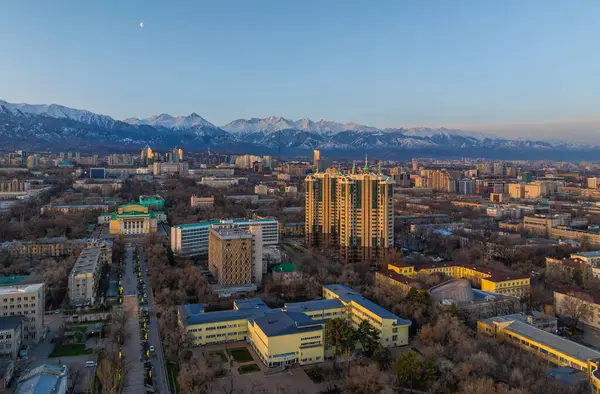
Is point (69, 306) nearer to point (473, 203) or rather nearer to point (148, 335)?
point (148, 335)

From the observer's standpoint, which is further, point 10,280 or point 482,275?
point 482,275

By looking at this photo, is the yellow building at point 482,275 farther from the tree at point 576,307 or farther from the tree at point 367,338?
the tree at point 367,338

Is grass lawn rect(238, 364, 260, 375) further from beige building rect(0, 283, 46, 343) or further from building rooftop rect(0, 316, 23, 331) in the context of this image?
beige building rect(0, 283, 46, 343)

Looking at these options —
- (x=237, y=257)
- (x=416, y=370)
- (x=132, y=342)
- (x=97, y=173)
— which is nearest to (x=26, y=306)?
(x=132, y=342)

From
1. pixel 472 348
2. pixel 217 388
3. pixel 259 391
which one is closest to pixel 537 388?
pixel 472 348

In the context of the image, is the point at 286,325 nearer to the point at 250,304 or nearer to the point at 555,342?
the point at 250,304

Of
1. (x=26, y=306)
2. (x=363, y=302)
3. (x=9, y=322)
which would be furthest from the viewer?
(x=363, y=302)

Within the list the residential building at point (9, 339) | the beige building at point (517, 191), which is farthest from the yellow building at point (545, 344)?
the beige building at point (517, 191)
